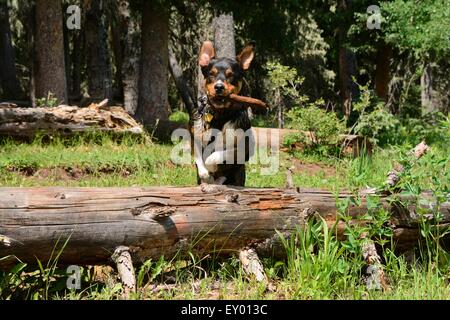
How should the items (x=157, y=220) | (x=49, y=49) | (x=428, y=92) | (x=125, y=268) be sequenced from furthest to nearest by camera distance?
1. (x=428, y=92)
2. (x=49, y=49)
3. (x=157, y=220)
4. (x=125, y=268)

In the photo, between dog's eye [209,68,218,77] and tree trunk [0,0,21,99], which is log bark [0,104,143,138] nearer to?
dog's eye [209,68,218,77]

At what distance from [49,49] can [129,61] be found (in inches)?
241

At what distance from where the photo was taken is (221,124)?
562 cm

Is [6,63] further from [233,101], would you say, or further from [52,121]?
[233,101]

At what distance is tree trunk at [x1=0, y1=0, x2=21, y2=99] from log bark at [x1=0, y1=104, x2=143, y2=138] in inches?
510

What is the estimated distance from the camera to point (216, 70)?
5.43 meters

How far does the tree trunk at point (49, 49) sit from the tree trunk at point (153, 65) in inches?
82.9

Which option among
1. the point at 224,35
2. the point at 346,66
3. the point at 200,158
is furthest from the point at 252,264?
the point at 346,66

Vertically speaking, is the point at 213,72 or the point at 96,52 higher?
the point at 96,52

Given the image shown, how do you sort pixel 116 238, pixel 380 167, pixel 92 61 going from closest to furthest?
1. pixel 116 238
2. pixel 380 167
3. pixel 92 61
